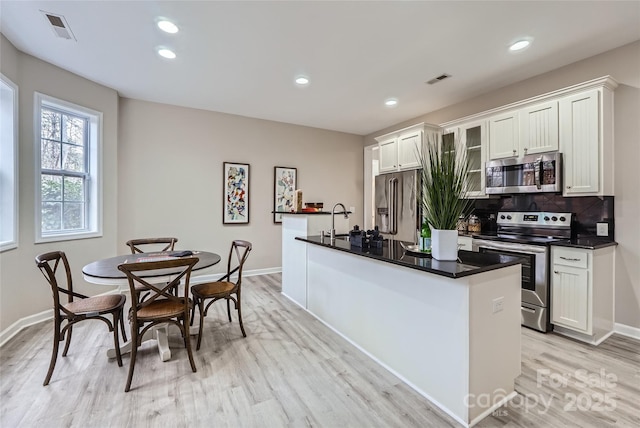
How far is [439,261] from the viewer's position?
1.92 m

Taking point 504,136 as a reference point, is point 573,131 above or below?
below

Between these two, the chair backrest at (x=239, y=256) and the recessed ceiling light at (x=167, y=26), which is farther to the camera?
the chair backrest at (x=239, y=256)

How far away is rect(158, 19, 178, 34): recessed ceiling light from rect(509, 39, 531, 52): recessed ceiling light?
10.3ft

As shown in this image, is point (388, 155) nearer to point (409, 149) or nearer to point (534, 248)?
point (409, 149)

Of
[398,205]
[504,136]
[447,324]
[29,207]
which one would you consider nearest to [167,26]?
[29,207]

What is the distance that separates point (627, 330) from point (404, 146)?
11.0ft

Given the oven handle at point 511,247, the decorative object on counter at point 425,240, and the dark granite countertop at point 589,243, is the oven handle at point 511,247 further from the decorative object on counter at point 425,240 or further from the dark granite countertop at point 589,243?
the decorative object on counter at point 425,240

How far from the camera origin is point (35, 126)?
3.08m

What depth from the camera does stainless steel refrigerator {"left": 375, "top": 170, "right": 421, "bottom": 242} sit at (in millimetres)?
4332

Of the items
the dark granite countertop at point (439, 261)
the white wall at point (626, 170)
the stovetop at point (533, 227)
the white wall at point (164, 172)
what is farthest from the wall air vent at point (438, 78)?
the white wall at point (164, 172)

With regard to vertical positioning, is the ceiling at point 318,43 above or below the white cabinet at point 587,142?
above

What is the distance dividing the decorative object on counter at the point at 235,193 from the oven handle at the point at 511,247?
361 centimetres

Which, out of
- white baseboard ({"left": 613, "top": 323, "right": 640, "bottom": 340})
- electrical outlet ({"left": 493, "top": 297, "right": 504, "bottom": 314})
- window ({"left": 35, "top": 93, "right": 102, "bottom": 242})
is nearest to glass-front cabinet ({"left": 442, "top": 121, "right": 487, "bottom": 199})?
white baseboard ({"left": 613, "top": 323, "right": 640, "bottom": 340})

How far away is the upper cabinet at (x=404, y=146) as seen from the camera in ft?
14.2
